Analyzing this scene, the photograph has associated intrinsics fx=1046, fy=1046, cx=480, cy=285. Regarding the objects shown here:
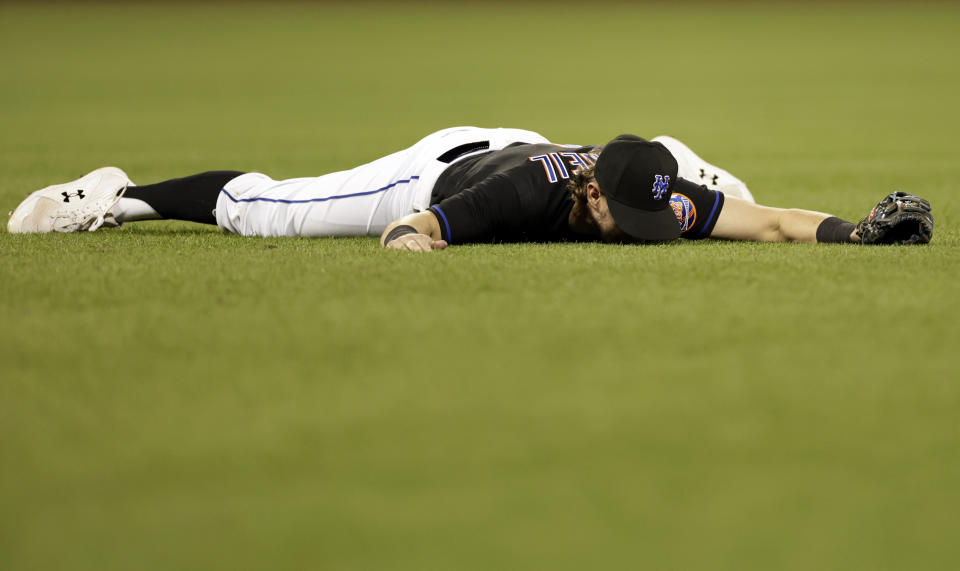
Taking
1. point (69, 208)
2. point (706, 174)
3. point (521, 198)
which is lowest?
point (69, 208)

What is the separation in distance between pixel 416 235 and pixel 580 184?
55 cm

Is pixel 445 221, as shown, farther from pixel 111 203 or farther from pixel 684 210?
pixel 111 203

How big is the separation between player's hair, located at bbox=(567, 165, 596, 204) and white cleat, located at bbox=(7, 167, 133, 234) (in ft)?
5.28

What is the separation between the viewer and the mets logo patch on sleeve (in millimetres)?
3248

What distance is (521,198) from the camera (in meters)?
3.05

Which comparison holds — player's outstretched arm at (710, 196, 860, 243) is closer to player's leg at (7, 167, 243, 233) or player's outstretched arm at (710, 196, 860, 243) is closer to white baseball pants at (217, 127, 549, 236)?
white baseball pants at (217, 127, 549, 236)

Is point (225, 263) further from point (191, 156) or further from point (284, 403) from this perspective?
point (191, 156)

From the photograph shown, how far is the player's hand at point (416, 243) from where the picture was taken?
2.85 metres

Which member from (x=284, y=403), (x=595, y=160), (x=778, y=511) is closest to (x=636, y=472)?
(x=778, y=511)

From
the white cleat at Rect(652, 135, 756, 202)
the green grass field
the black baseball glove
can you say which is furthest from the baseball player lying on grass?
the white cleat at Rect(652, 135, 756, 202)

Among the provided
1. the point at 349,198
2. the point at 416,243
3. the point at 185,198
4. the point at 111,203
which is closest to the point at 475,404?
the point at 416,243

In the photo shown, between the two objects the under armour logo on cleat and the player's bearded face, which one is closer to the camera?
the player's bearded face

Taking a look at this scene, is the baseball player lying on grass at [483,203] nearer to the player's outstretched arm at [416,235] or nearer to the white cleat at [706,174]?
the player's outstretched arm at [416,235]

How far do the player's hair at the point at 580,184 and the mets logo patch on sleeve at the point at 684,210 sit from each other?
31 cm
